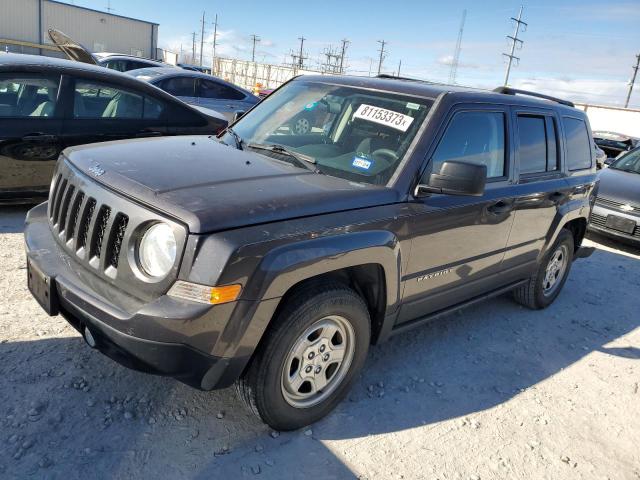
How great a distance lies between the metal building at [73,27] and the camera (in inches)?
1649

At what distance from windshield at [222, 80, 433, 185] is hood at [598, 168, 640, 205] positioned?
5703 mm

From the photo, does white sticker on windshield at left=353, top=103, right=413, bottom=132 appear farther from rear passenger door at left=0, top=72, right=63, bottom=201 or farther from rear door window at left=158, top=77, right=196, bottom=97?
rear door window at left=158, top=77, right=196, bottom=97

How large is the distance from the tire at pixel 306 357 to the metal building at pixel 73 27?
41.2 m

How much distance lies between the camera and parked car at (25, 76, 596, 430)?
2.23m

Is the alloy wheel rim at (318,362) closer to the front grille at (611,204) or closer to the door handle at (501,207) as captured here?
the door handle at (501,207)

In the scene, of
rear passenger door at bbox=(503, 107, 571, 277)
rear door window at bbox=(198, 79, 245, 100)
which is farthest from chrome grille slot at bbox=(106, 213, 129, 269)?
rear door window at bbox=(198, 79, 245, 100)

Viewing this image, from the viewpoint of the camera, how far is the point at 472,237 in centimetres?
349

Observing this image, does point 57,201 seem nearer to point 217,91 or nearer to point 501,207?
point 501,207

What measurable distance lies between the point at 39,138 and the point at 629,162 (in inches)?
345

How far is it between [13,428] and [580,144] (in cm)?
493

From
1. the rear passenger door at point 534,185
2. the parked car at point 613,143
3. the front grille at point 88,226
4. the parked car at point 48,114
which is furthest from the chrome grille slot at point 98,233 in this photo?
the parked car at point 613,143

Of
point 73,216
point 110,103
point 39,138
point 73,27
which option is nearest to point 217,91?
point 110,103

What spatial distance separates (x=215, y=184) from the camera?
8.37ft

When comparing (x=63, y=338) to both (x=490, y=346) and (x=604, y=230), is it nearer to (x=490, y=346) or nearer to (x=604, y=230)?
(x=490, y=346)
